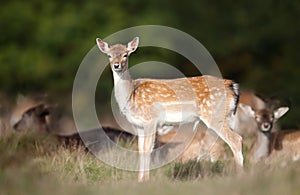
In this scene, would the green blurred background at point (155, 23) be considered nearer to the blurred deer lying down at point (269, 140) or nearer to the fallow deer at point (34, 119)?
the fallow deer at point (34, 119)

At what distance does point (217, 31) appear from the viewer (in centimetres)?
2186

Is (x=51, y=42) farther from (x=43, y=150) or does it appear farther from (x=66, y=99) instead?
(x=43, y=150)

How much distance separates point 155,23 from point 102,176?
37.0ft

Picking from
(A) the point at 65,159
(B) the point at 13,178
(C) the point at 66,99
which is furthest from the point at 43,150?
(C) the point at 66,99

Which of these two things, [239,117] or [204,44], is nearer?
[239,117]

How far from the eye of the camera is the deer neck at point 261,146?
12828 mm

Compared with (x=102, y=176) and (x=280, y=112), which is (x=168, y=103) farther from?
(x=280, y=112)

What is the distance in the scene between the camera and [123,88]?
10711mm

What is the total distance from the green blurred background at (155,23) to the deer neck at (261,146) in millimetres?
7929

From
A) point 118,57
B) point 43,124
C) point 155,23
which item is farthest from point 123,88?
point 155,23

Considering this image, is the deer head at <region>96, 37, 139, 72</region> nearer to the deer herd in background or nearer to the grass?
the deer herd in background

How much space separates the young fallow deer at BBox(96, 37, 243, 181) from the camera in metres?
10.6

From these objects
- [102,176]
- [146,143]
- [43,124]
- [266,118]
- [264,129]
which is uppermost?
[43,124]

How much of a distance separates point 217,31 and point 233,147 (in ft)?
37.7
